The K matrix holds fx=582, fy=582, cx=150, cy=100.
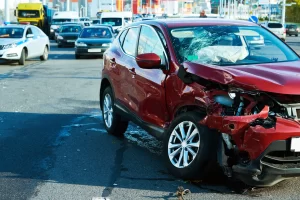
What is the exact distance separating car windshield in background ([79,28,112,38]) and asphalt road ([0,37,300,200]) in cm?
1402

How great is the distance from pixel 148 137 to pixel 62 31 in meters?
28.9

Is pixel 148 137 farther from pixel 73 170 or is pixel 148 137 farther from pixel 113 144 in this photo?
pixel 73 170

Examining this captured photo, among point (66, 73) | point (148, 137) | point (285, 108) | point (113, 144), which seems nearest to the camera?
point (285, 108)

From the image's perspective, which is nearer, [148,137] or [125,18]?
[148,137]

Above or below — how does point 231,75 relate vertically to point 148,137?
above

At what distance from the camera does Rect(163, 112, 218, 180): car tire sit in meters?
5.67

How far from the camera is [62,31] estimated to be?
36.6 metres

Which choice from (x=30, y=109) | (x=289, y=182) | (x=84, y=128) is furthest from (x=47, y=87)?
(x=289, y=182)

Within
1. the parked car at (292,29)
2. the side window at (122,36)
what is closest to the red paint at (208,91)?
the side window at (122,36)

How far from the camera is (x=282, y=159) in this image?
17.4 ft

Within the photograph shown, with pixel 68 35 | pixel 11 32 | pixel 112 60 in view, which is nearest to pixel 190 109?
pixel 112 60

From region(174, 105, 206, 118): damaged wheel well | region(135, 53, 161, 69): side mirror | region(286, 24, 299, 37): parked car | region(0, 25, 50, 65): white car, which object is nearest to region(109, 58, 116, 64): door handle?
region(135, 53, 161, 69): side mirror

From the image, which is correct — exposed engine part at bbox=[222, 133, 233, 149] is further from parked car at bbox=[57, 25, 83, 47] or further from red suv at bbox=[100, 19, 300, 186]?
parked car at bbox=[57, 25, 83, 47]

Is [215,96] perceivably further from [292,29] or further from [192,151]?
[292,29]
